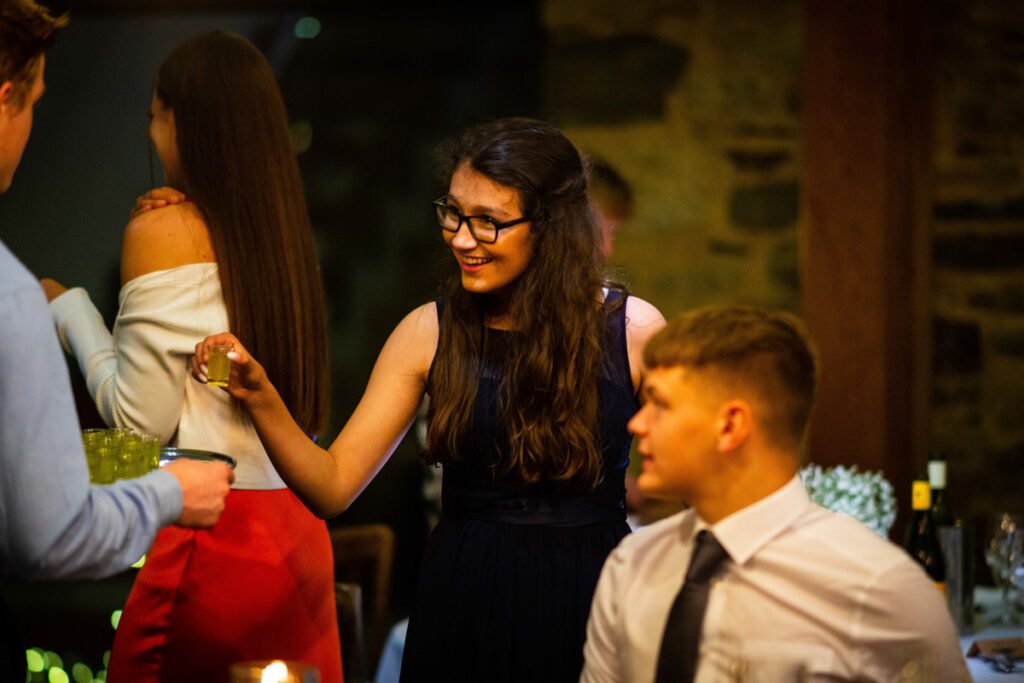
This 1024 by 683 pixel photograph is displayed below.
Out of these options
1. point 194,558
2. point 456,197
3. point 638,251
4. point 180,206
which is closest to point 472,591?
point 194,558

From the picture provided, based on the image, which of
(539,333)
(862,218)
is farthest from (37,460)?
(862,218)

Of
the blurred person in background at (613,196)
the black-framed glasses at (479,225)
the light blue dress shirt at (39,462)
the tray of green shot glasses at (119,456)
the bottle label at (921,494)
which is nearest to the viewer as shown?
the light blue dress shirt at (39,462)

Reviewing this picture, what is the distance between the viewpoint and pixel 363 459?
91.4 inches

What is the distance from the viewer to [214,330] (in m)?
2.46

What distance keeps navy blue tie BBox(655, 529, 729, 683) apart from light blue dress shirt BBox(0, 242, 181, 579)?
74 centimetres

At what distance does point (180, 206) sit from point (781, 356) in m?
1.31

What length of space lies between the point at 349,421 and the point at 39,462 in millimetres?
802

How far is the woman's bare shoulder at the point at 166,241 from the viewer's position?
8.11 feet

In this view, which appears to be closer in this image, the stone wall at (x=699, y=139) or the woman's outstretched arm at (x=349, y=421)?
the woman's outstretched arm at (x=349, y=421)

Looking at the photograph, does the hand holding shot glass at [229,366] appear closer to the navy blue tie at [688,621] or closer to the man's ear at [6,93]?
the man's ear at [6,93]

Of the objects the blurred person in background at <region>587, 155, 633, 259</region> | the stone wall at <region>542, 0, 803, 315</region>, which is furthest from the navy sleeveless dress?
the stone wall at <region>542, 0, 803, 315</region>

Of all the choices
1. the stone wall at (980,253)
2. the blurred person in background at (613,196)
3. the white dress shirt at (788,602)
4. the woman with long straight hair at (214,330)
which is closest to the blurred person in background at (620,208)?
the blurred person in background at (613,196)

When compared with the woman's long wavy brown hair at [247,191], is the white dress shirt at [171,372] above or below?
below

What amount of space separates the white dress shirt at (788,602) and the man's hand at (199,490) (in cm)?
58
